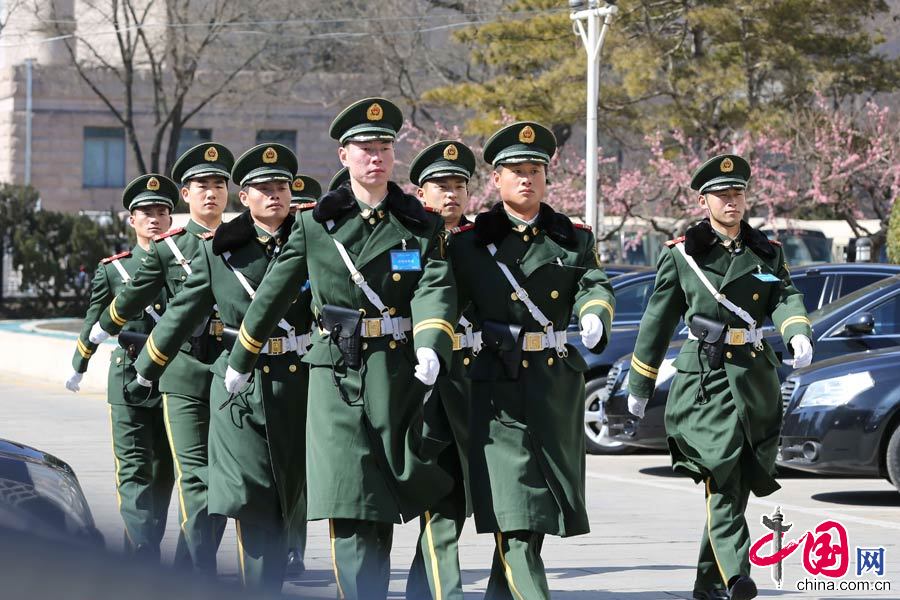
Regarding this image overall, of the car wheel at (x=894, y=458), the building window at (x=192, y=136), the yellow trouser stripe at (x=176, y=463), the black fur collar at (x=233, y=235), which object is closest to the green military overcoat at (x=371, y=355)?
the black fur collar at (x=233, y=235)

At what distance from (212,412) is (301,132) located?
1748 inches

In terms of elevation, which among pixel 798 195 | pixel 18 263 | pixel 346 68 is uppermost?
pixel 346 68

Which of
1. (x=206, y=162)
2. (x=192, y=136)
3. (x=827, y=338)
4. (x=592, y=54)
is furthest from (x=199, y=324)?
(x=192, y=136)

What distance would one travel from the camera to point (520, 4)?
29766 mm

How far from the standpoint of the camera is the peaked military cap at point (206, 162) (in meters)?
7.11

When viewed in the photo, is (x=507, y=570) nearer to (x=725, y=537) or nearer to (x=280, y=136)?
(x=725, y=537)

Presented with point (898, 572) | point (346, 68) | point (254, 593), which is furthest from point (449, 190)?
point (346, 68)

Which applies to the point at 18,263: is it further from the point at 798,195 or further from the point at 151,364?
the point at 151,364

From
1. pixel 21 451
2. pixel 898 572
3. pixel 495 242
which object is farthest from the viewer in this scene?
pixel 898 572

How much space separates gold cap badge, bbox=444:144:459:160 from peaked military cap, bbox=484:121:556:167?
111cm

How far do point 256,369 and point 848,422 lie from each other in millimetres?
5106

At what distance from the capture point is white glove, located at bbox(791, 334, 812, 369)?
6.38 meters

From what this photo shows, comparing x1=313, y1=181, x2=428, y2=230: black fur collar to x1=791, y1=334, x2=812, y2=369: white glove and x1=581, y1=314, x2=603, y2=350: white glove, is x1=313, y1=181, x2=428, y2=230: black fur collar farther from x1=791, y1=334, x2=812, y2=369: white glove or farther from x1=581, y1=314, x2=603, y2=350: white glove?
x1=791, y1=334, x2=812, y2=369: white glove

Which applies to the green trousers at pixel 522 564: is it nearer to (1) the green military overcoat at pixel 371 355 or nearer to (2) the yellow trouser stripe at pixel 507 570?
(2) the yellow trouser stripe at pixel 507 570
